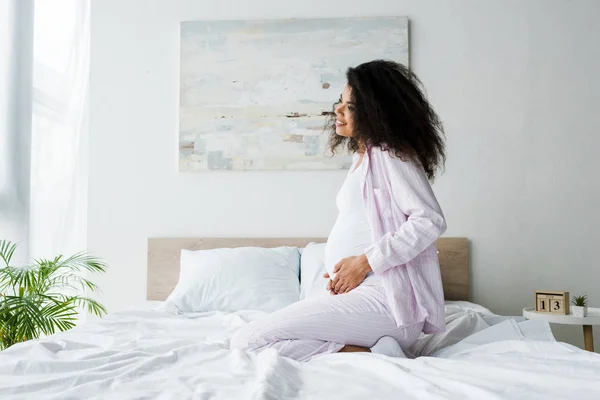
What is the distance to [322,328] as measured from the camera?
167 centimetres

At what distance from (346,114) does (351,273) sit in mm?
545

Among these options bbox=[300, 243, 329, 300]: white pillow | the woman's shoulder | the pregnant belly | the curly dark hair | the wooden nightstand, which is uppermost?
the curly dark hair

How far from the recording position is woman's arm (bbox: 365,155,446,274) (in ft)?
5.73

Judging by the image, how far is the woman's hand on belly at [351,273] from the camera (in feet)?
5.96

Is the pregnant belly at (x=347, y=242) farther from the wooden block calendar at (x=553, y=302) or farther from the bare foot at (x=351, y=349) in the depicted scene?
the wooden block calendar at (x=553, y=302)

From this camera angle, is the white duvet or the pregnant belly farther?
the pregnant belly

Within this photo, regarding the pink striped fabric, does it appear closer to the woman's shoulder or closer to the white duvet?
the woman's shoulder

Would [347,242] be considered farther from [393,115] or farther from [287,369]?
[287,369]

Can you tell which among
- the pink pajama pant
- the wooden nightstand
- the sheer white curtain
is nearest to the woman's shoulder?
the pink pajama pant

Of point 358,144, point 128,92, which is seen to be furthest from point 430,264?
point 128,92

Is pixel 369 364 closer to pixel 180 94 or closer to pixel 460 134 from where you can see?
pixel 460 134

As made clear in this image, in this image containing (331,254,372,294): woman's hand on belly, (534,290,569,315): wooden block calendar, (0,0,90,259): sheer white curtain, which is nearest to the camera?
(331,254,372,294): woman's hand on belly

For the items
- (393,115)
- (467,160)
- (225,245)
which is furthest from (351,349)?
(467,160)

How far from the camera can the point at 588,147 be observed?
3121mm
